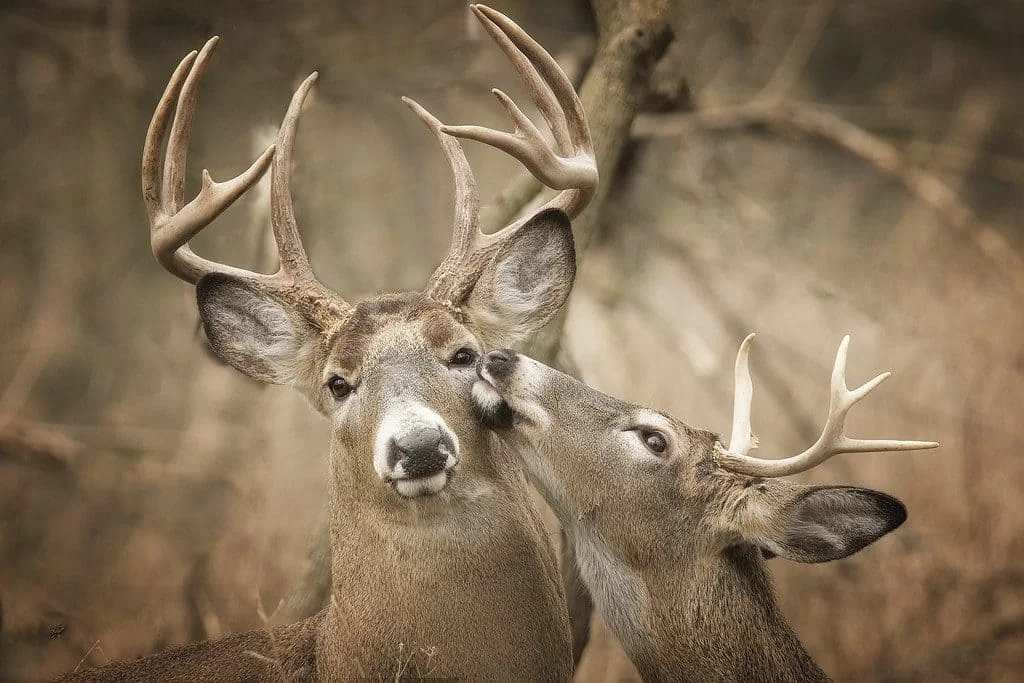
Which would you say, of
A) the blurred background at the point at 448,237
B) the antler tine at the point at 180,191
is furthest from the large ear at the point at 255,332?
the blurred background at the point at 448,237

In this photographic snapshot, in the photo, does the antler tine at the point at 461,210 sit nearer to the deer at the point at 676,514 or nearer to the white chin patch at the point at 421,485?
the deer at the point at 676,514

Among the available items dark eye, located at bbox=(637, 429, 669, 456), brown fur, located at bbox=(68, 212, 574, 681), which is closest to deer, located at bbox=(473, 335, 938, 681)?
dark eye, located at bbox=(637, 429, 669, 456)

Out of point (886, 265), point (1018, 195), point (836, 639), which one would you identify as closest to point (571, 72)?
point (886, 265)

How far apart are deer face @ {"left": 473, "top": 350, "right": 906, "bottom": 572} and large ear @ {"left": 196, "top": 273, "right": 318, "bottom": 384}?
2.91 feet

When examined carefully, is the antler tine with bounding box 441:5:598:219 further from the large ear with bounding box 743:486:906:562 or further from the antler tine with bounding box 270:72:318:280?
the large ear with bounding box 743:486:906:562

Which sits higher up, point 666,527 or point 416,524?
point 666,527

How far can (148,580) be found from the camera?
8195 millimetres

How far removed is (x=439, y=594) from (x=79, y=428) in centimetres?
481

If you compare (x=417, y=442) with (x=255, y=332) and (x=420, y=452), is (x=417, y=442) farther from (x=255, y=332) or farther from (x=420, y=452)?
(x=255, y=332)

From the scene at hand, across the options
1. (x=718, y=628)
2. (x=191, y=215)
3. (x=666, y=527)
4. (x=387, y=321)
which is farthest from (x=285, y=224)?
(x=718, y=628)

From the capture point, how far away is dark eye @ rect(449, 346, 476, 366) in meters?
4.63

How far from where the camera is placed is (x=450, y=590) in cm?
454

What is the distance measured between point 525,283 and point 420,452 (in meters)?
1.22

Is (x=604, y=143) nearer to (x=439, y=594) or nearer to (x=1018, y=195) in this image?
(x=439, y=594)
